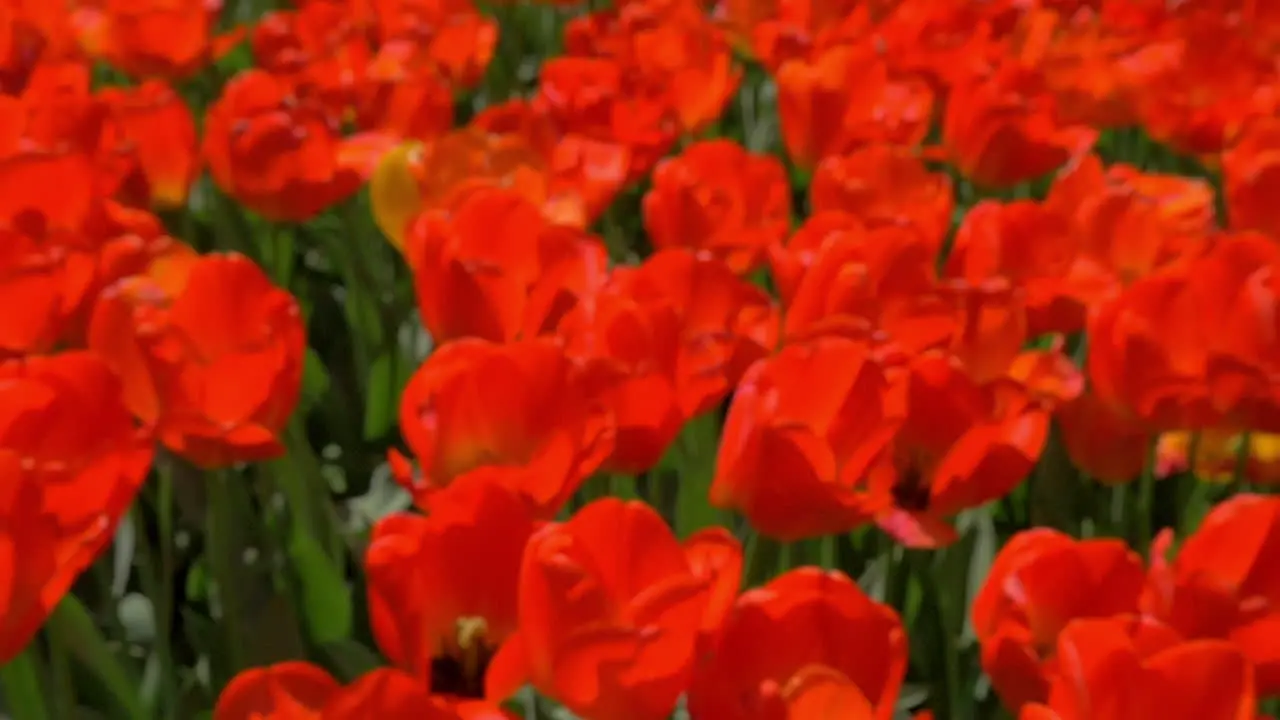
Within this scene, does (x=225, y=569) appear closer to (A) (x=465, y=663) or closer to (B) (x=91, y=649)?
(B) (x=91, y=649)

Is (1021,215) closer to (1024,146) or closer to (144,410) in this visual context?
(1024,146)

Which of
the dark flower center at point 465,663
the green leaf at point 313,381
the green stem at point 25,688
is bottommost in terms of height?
the green leaf at point 313,381

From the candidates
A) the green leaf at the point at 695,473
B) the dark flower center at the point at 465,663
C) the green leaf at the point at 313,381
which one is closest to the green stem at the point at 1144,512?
the green leaf at the point at 695,473

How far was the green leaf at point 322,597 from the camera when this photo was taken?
42.9 inches

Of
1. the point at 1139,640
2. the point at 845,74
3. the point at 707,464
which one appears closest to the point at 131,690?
the point at 707,464

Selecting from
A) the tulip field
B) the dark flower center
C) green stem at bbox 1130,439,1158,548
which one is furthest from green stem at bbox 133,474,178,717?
green stem at bbox 1130,439,1158,548

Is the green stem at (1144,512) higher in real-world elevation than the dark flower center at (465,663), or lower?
lower

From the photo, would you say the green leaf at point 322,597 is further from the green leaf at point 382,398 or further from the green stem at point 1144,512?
the green stem at point 1144,512

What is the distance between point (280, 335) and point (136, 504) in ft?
0.82

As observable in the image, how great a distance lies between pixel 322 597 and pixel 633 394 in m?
0.31

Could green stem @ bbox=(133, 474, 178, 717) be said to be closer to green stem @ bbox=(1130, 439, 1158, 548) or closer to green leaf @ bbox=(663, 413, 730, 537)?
green leaf @ bbox=(663, 413, 730, 537)

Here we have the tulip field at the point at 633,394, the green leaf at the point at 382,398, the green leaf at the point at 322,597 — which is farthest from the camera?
the green leaf at the point at 382,398

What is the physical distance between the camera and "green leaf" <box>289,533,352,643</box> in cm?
109

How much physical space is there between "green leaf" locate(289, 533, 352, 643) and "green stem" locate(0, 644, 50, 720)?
191mm
